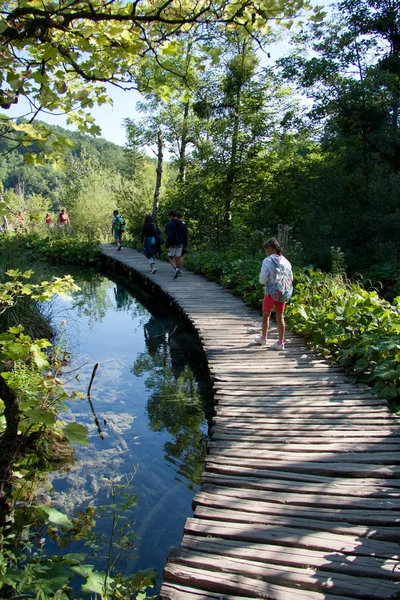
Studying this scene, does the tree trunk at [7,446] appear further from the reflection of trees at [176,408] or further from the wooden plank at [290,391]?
the wooden plank at [290,391]

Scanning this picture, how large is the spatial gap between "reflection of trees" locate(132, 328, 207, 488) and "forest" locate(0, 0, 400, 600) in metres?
1.17

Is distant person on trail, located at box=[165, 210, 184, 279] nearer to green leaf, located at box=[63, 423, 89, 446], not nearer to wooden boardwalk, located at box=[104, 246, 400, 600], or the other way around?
wooden boardwalk, located at box=[104, 246, 400, 600]

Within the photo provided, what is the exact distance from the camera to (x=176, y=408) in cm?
607

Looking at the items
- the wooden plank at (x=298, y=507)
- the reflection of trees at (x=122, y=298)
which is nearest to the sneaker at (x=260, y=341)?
the wooden plank at (x=298, y=507)

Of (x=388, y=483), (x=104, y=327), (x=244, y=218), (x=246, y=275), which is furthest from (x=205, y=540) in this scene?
(x=244, y=218)

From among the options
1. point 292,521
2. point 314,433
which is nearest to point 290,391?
point 314,433

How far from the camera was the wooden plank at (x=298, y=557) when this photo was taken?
2.32 meters

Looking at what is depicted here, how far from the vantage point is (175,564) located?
97.5 inches

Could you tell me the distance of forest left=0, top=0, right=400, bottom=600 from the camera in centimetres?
247

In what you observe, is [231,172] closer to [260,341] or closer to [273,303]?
[260,341]

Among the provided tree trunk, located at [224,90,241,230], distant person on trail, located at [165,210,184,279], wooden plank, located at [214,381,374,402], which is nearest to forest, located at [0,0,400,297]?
tree trunk, located at [224,90,241,230]

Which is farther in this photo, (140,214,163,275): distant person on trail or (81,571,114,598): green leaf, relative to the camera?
(140,214,163,275): distant person on trail

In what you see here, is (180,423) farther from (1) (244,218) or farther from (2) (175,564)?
(1) (244,218)

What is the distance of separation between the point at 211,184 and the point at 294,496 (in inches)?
622
